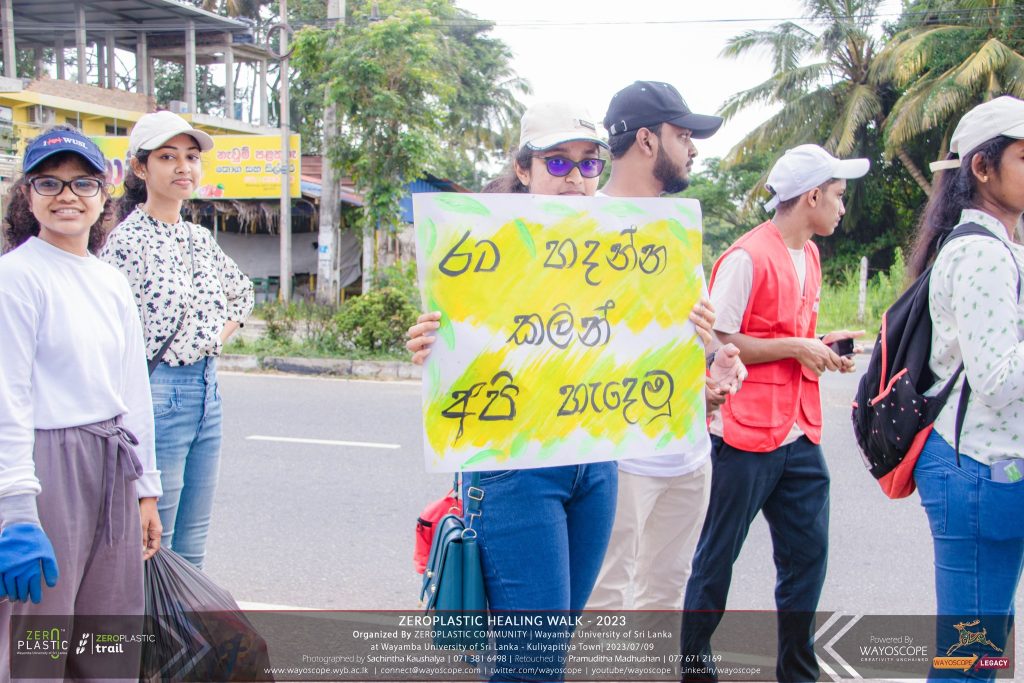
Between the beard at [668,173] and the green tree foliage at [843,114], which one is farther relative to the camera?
the green tree foliage at [843,114]

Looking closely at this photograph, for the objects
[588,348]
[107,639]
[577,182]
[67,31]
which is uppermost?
[67,31]

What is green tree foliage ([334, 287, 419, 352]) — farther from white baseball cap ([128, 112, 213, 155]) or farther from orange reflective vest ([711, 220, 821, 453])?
orange reflective vest ([711, 220, 821, 453])

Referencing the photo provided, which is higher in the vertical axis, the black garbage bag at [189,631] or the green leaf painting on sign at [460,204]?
the green leaf painting on sign at [460,204]

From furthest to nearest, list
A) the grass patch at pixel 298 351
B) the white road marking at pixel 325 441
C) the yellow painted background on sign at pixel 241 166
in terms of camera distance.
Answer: the yellow painted background on sign at pixel 241 166
the grass patch at pixel 298 351
the white road marking at pixel 325 441

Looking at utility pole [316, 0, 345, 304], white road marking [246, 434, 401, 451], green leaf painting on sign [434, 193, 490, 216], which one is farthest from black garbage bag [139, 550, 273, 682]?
utility pole [316, 0, 345, 304]

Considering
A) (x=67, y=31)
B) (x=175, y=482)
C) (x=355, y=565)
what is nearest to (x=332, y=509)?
(x=355, y=565)

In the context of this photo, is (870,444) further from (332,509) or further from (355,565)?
(332,509)

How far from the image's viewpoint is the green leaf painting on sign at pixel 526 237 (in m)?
2.24

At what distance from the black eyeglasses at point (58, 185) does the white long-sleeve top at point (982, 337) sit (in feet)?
7.37

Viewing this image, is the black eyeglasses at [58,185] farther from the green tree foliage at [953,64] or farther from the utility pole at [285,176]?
the green tree foliage at [953,64]

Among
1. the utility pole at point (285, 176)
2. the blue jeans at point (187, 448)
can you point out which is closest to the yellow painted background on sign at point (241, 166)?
the utility pole at point (285, 176)

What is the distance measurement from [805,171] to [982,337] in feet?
3.63

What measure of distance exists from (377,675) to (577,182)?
1.99m

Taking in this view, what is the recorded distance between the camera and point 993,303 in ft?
6.82
